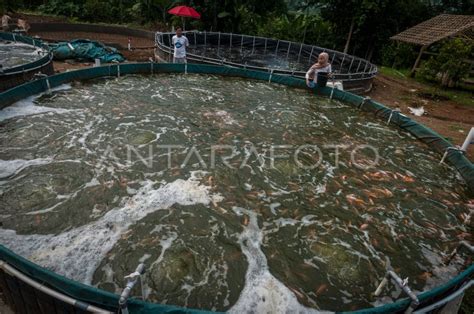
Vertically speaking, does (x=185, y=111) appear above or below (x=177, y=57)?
below

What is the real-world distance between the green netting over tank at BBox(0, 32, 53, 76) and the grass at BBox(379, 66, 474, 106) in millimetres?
18824

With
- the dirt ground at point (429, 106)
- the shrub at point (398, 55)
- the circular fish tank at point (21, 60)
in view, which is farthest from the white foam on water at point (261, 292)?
the shrub at point (398, 55)

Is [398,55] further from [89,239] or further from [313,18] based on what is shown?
[89,239]

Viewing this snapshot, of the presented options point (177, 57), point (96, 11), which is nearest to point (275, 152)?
point (177, 57)

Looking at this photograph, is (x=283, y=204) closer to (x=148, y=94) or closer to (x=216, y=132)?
(x=216, y=132)

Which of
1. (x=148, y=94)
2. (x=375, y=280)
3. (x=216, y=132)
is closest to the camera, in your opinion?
(x=375, y=280)

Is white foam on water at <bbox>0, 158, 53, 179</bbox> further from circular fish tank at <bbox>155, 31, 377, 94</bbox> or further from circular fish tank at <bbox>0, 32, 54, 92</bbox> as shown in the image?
circular fish tank at <bbox>155, 31, 377, 94</bbox>

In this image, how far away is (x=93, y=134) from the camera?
8133 millimetres

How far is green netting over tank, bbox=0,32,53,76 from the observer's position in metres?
10.3

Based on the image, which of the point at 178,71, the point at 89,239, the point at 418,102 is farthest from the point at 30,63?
the point at 418,102

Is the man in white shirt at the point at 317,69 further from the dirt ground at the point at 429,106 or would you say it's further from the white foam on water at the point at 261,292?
the white foam on water at the point at 261,292

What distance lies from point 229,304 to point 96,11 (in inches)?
1192

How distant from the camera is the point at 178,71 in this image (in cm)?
1314

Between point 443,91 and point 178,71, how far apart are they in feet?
50.8
